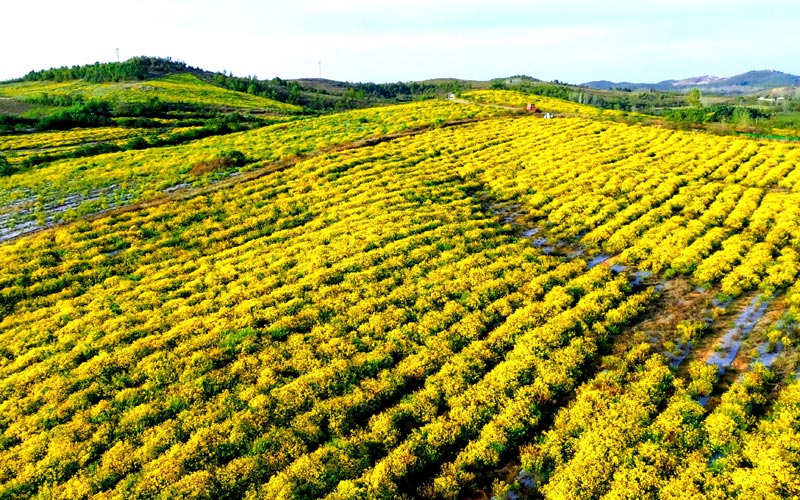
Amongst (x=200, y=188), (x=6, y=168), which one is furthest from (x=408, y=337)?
(x=6, y=168)

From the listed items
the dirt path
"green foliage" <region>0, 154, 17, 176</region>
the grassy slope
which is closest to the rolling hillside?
the dirt path

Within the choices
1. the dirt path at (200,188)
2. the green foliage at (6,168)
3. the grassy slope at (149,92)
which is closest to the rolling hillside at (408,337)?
the dirt path at (200,188)

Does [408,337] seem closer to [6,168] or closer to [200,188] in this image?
[200,188]

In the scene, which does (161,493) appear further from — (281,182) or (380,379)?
(281,182)

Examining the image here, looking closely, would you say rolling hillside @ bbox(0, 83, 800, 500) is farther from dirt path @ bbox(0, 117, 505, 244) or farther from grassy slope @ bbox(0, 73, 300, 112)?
grassy slope @ bbox(0, 73, 300, 112)

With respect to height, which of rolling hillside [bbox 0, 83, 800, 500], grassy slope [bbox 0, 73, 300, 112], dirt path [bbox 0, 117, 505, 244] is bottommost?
rolling hillside [bbox 0, 83, 800, 500]

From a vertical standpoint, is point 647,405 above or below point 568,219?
below

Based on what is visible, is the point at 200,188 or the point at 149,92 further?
the point at 149,92

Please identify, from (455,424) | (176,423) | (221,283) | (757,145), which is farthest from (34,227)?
(757,145)
